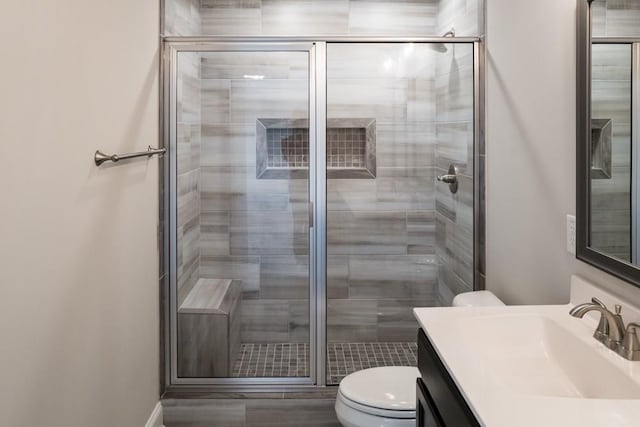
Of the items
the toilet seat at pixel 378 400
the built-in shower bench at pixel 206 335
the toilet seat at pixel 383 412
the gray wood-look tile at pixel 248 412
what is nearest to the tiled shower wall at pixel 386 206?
the gray wood-look tile at pixel 248 412

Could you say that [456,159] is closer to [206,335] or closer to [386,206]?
[386,206]

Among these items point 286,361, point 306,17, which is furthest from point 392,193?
point 306,17

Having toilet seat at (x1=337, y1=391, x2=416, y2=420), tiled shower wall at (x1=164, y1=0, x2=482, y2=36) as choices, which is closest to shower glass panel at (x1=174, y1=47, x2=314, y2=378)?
toilet seat at (x1=337, y1=391, x2=416, y2=420)

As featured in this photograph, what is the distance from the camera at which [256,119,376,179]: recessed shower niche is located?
279cm

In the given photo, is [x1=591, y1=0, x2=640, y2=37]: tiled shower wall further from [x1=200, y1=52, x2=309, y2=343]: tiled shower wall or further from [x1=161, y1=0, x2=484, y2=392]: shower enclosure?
[x1=200, y1=52, x2=309, y2=343]: tiled shower wall

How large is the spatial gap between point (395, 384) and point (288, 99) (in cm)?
138

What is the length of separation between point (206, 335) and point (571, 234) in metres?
1.75

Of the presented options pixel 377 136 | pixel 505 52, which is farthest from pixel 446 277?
pixel 505 52

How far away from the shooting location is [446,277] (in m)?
2.93

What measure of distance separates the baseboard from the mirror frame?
1.88 m

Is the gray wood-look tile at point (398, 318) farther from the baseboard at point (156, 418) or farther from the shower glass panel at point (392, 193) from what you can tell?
the baseboard at point (156, 418)

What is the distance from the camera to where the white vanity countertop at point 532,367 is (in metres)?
1.02

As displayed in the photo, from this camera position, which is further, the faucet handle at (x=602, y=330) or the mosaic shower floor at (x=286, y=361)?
the mosaic shower floor at (x=286, y=361)

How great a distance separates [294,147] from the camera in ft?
9.16
